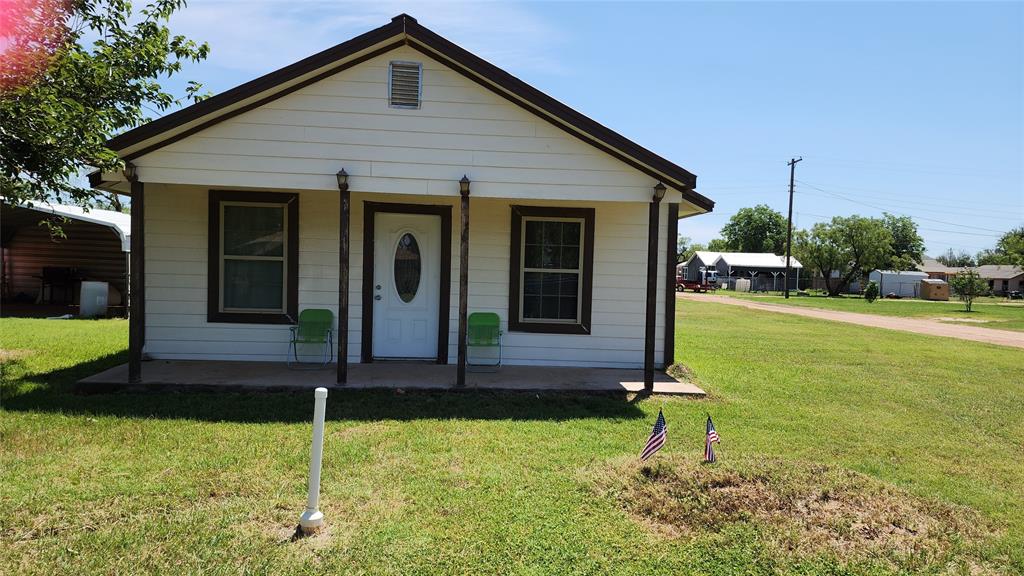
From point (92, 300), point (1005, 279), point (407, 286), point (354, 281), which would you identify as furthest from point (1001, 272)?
point (92, 300)

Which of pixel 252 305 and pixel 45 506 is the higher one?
pixel 252 305

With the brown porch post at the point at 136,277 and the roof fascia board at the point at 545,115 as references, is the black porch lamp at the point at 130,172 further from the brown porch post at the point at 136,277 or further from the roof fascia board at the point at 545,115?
the roof fascia board at the point at 545,115

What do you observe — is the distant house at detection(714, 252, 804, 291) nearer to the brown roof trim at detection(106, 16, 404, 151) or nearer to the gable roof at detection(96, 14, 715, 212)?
the gable roof at detection(96, 14, 715, 212)

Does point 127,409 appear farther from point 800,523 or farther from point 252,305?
point 800,523

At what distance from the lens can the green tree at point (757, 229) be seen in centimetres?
10275

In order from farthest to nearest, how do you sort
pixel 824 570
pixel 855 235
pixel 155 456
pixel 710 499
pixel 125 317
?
pixel 855 235, pixel 125 317, pixel 155 456, pixel 710 499, pixel 824 570

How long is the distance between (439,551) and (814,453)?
359 centimetres

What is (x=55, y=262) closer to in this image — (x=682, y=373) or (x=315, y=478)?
(x=682, y=373)

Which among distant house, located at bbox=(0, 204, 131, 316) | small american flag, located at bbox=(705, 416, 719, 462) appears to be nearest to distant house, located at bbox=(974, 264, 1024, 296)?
small american flag, located at bbox=(705, 416, 719, 462)

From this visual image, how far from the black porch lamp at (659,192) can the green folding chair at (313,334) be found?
15.1 feet

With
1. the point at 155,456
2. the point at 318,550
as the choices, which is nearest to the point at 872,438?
the point at 318,550

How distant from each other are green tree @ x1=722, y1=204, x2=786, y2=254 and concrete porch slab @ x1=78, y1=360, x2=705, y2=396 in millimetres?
101267

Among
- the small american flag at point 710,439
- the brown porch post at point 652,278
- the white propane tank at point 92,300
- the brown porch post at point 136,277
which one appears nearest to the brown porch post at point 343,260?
the brown porch post at point 136,277

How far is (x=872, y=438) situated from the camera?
5.91 meters
